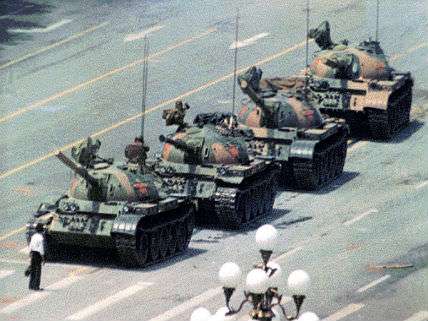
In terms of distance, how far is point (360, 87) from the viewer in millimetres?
89000

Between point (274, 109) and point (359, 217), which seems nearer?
point (359, 217)

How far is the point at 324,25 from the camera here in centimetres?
9138

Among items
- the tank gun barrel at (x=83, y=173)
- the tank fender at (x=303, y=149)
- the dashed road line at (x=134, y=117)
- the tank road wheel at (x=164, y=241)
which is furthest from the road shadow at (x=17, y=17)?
the tank road wheel at (x=164, y=241)

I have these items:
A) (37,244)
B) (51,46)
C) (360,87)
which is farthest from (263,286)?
(51,46)

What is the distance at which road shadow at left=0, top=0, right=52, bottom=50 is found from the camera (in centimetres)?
10275

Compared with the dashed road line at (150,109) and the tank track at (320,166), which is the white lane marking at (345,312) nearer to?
the tank track at (320,166)

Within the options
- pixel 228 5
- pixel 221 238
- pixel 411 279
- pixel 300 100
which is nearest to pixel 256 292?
pixel 411 279

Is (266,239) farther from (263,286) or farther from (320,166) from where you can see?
(320,166)

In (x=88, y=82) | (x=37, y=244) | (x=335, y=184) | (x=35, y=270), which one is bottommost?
(x=88, y=82)

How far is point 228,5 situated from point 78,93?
15255mm

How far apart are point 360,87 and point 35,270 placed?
83.3 feet

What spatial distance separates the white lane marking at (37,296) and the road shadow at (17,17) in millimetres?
34888

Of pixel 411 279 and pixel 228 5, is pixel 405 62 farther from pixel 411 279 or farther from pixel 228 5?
pixel 411 279

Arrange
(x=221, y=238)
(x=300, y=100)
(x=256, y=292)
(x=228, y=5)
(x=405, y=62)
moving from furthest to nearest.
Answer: (x=228, y=5) → (x=405, y=62) → (x=300, y=100) → (x=221, y=238) → (x=256, y=292)
